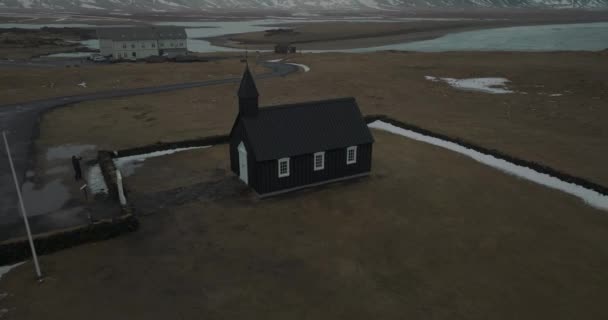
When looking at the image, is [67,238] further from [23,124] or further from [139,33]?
[139,33]

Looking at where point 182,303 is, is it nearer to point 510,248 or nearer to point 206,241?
point 206,241

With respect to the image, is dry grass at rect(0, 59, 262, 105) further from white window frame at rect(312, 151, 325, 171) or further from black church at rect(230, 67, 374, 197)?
white window frame at rect(312, 151, 325, 171)

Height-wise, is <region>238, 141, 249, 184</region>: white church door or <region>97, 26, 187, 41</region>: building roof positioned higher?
<region>97, 26, 187, 41</region>: building roof

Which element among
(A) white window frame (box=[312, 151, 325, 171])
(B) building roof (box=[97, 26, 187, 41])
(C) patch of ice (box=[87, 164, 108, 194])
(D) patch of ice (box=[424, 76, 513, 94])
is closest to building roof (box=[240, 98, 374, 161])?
(A) white window frame (box=[312, 151, 325, 171])

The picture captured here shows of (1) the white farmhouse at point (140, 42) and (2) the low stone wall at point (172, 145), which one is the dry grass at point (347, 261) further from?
(1) the white farmhouse at point (140, 42)

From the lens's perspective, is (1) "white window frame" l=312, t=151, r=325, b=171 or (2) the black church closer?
(2) the black church

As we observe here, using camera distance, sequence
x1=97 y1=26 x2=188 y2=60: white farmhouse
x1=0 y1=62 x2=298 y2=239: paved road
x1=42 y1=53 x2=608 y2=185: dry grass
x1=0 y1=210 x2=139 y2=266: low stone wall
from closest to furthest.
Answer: x1=0 y1=210 x2=139 y2=266: low stone wall < x1=0 y1=62 x2=298 y2=239: paved road < x1=42 y1=53 x2=608 y2=185: dry grass < x1=97 y1=26 x2=188 y2=60: white farmhouse

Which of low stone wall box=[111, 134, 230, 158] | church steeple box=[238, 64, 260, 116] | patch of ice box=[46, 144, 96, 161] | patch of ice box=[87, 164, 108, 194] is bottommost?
patch of ice box=[87, 164, 108, 194]
